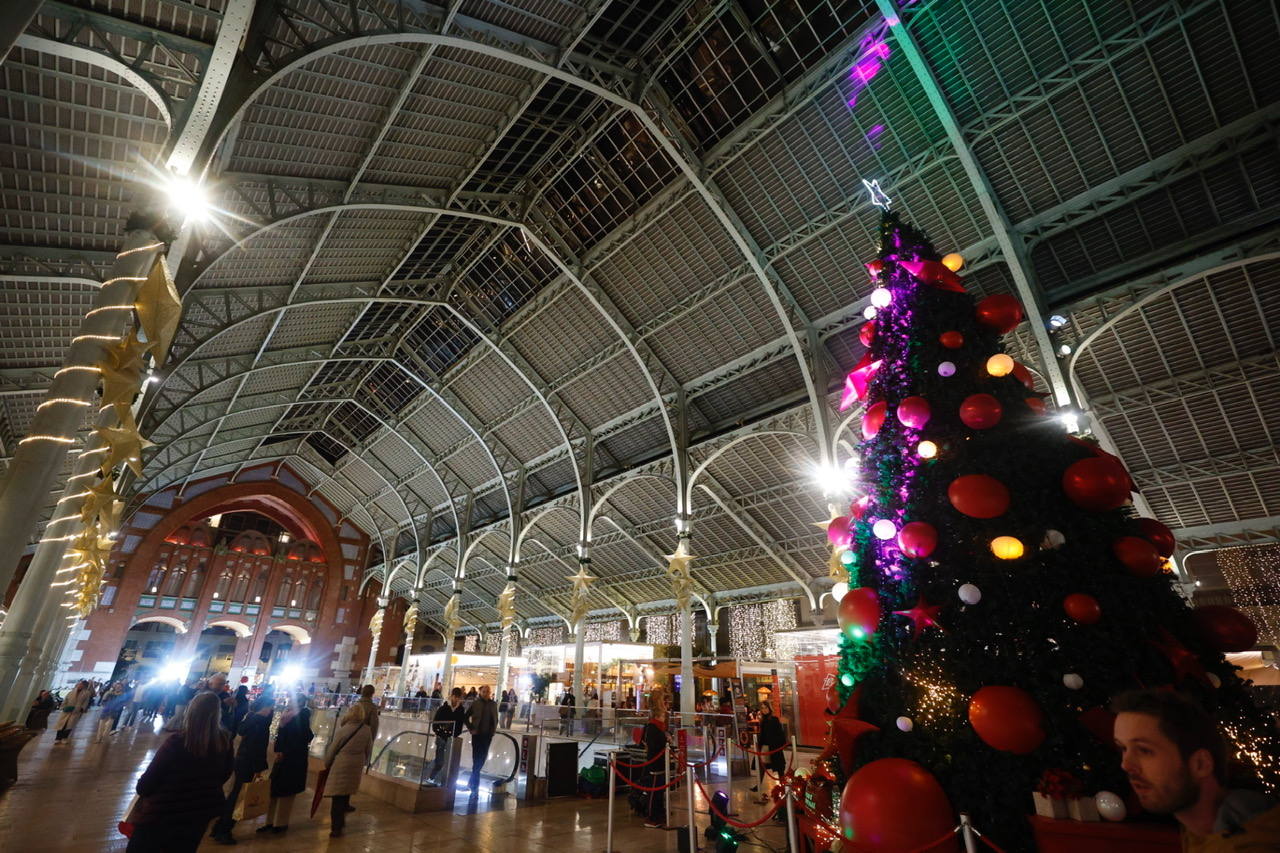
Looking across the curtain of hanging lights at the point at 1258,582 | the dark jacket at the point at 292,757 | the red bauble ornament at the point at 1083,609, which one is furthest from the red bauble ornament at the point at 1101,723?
the curtain of hanging lights at the point at 1258,582

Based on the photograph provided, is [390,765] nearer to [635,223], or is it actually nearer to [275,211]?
[275,211]

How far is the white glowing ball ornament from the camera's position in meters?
4.09

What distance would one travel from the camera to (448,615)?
96.4 ft

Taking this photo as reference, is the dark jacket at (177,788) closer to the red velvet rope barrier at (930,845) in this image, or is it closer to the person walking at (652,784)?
the red velvet rope barrier at (930,845)

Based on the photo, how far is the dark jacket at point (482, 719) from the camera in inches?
404

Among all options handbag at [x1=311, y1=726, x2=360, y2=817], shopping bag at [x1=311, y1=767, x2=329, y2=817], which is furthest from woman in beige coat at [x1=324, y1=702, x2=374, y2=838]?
shopping bag at [x1=311, y1=767, x2=329, y2=817]

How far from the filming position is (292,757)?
725 centimetres

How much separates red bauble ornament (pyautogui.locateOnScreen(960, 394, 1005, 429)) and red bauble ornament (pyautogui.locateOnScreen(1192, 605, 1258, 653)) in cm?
150

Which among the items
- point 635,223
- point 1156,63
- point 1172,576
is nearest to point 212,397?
point 635,223

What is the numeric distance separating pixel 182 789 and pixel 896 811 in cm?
430

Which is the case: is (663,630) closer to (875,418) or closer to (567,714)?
(567,714)

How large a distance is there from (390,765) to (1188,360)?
1951 centimetres

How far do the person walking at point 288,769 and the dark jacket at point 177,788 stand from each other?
13.8ft

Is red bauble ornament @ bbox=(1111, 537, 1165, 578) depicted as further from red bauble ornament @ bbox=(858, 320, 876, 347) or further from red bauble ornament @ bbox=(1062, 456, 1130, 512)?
red bauble ornament @ bbox=(858, 320, 876, 347)
